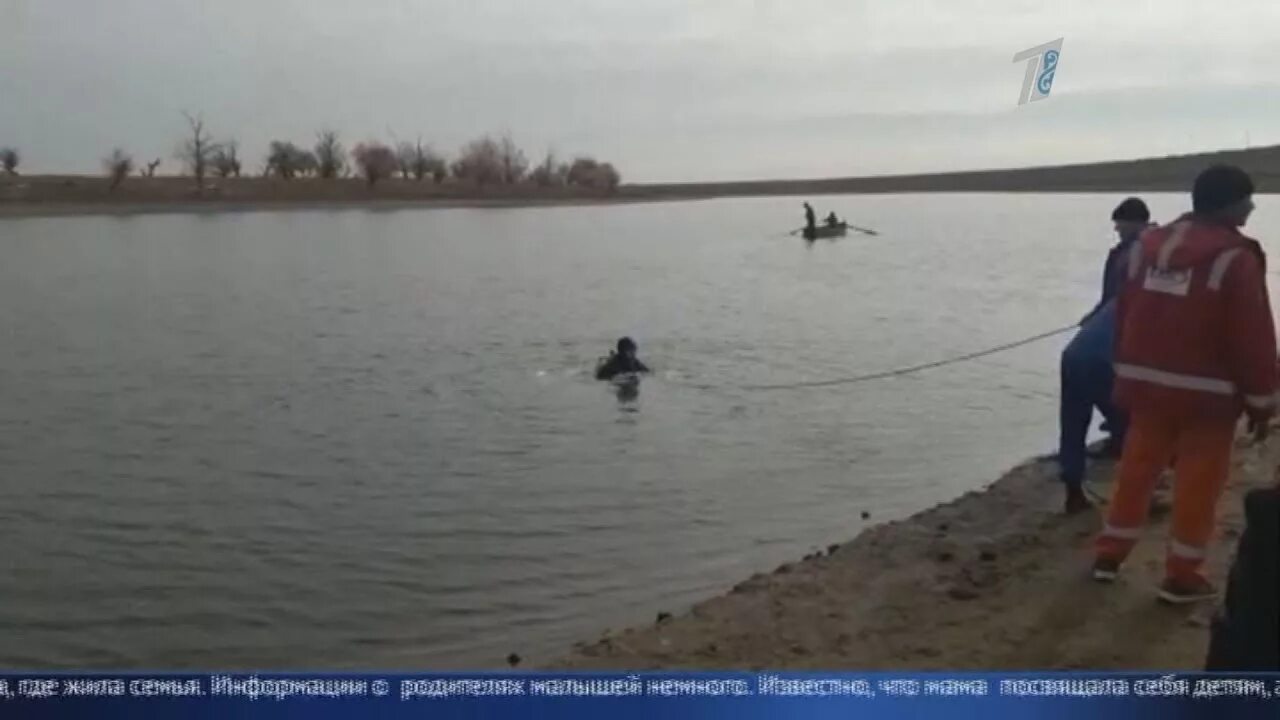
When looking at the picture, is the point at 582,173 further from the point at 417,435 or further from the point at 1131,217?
the point at 417,435

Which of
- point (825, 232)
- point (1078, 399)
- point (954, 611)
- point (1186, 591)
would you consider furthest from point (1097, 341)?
point (825, 232)

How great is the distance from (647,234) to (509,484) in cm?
980

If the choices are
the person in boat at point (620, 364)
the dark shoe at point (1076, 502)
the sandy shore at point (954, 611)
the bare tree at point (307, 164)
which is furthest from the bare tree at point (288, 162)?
the person in boat at point (620, 364)

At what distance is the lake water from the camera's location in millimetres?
4441

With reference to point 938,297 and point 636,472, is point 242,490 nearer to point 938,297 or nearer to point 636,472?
point 636,472

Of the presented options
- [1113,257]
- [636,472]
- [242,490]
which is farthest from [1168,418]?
[242,490]

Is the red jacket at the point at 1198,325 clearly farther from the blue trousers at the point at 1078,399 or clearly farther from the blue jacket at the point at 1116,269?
the blue trousers at the point at 1078,399

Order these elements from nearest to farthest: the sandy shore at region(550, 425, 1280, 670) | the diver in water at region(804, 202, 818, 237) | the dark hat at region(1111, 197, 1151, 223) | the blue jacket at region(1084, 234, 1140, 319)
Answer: the sandy shore at region(550, 425, 1280, 670) → the dark hat at region(1111, 197, 1151, 223) → the blue jacket at region(1084, 234, 1140, 319) → the diver in water at region(804, 202, 818, 237)

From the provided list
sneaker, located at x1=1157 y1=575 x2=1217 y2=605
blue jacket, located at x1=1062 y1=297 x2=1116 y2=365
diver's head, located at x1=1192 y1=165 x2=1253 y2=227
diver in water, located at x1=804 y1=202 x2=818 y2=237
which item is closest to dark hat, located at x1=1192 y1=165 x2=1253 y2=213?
diver's head, located at x1=1192 y1=165 x2=1253 y2=227

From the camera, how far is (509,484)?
6547 mm

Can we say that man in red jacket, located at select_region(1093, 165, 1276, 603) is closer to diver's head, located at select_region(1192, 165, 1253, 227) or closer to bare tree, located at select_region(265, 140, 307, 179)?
diver's head, located at select_region(1192, 165, 1253, 227)

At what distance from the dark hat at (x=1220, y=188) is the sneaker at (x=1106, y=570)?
106 centimetres

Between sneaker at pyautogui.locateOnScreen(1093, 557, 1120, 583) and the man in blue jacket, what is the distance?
94cm

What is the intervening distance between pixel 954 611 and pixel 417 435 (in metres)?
4.88
